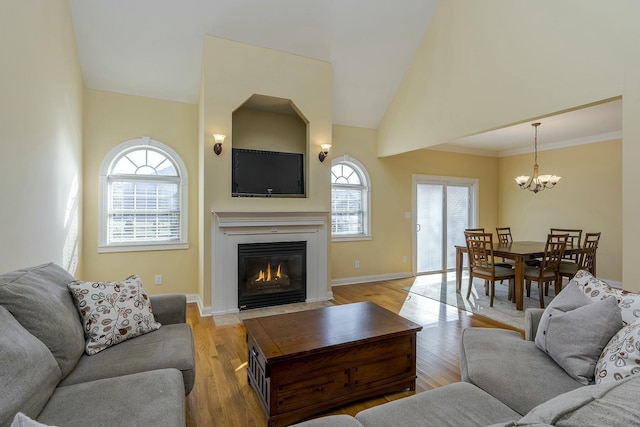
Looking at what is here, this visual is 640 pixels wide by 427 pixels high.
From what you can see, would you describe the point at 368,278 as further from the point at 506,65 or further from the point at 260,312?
the point at 506,65

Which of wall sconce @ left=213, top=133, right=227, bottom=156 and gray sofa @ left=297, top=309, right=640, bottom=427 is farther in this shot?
wall sconce @ left=213, top=133, right=227, bottom=156

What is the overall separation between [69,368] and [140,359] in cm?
32

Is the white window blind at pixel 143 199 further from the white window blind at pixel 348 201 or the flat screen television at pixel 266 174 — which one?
the white window blind at pixel 348 201

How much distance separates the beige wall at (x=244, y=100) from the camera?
3.95m

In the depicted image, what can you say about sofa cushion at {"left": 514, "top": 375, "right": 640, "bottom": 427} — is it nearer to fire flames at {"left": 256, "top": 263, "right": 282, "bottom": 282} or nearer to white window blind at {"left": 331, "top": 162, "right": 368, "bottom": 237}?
fire flames at {"left": 256, "top": 263, "right": 282, "bottom": 282}

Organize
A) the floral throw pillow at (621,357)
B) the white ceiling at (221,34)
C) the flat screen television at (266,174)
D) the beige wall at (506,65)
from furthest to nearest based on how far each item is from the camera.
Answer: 1. the flat screen television at (266,174)
2. the white ceiling at (221,34)
3. the beige wall at (506,65)
4. the floral throw pillow at (621,357)

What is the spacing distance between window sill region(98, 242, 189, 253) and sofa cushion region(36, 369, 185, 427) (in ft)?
10.3

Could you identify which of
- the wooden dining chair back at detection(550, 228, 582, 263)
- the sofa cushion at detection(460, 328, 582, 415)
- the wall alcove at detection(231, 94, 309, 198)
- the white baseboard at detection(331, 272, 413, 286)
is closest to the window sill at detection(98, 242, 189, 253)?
the wall alcove at detection(231, 94, 309, 198)

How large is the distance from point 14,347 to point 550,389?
7.50 feet

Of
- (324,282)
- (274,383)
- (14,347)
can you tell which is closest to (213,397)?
(274,383)

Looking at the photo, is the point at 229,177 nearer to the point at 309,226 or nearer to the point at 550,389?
the point at 309,226

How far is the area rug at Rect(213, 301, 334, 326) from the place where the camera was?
12.3 feet

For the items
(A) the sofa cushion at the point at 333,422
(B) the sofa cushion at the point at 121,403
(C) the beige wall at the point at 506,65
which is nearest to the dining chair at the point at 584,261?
(C) the beige wall at the point at 506,65

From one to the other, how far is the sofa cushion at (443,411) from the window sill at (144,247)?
390cm
